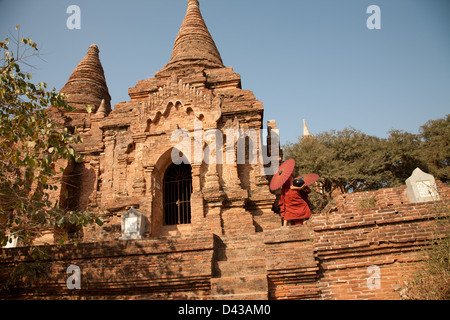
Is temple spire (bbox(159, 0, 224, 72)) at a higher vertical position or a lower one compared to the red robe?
higher

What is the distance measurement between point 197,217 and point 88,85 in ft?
45.0

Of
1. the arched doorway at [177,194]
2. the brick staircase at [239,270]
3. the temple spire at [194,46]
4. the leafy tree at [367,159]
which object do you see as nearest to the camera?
the brick staircase at [239,270]

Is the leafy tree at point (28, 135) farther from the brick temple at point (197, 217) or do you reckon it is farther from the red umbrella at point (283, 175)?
the red umbrella at point (283, 175)

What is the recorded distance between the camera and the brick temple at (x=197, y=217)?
6262mm

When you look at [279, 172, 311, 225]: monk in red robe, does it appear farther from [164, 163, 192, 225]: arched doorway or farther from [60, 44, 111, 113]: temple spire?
[60, 44, 111, 113]: temple spire

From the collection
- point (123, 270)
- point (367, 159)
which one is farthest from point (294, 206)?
point (367, 159)

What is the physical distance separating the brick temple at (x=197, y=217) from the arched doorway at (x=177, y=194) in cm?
4

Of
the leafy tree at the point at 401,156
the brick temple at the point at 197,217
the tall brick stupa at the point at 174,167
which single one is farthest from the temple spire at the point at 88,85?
the leafy tree at the point at 401,156

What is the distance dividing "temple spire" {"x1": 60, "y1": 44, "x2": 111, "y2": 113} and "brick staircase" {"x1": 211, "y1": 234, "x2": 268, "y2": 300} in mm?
13935

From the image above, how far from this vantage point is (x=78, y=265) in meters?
7.00

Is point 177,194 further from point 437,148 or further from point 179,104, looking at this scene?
point 437,148

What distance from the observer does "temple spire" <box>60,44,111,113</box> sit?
19594mm

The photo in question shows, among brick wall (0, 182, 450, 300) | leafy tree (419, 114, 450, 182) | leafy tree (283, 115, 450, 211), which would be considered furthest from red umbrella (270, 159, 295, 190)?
leafy tree (419, 114, 450, 182)
